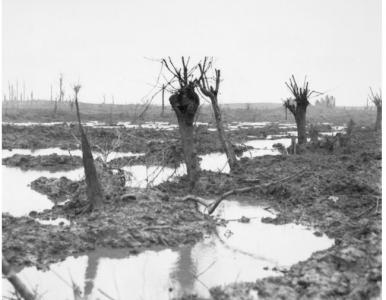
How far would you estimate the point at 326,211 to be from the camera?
9.38 m

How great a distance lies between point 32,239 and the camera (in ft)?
24.3

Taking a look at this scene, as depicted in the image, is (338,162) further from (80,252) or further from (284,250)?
(80,252)

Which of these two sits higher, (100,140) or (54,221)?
(100,140)

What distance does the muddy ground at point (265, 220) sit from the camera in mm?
5230

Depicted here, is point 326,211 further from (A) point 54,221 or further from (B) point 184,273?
(A) point 54,221

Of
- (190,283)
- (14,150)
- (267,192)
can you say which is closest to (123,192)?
(267,192)

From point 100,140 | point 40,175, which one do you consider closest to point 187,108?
point 40,175

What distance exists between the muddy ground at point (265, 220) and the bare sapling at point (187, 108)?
2.01 feet

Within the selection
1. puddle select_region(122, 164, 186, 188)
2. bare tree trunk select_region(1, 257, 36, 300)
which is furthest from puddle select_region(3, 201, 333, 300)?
puddle select_region(122, 164, 186, 188)

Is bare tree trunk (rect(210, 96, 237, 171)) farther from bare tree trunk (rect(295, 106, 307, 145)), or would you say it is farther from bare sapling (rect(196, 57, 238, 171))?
bare tree trunk (rect(295, 106, 307, 145))

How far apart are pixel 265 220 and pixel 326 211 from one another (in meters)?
1.33

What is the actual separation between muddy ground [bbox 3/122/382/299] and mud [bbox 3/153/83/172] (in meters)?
3.78

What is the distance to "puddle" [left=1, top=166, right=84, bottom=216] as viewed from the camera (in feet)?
34.9

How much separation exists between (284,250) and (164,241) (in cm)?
207
